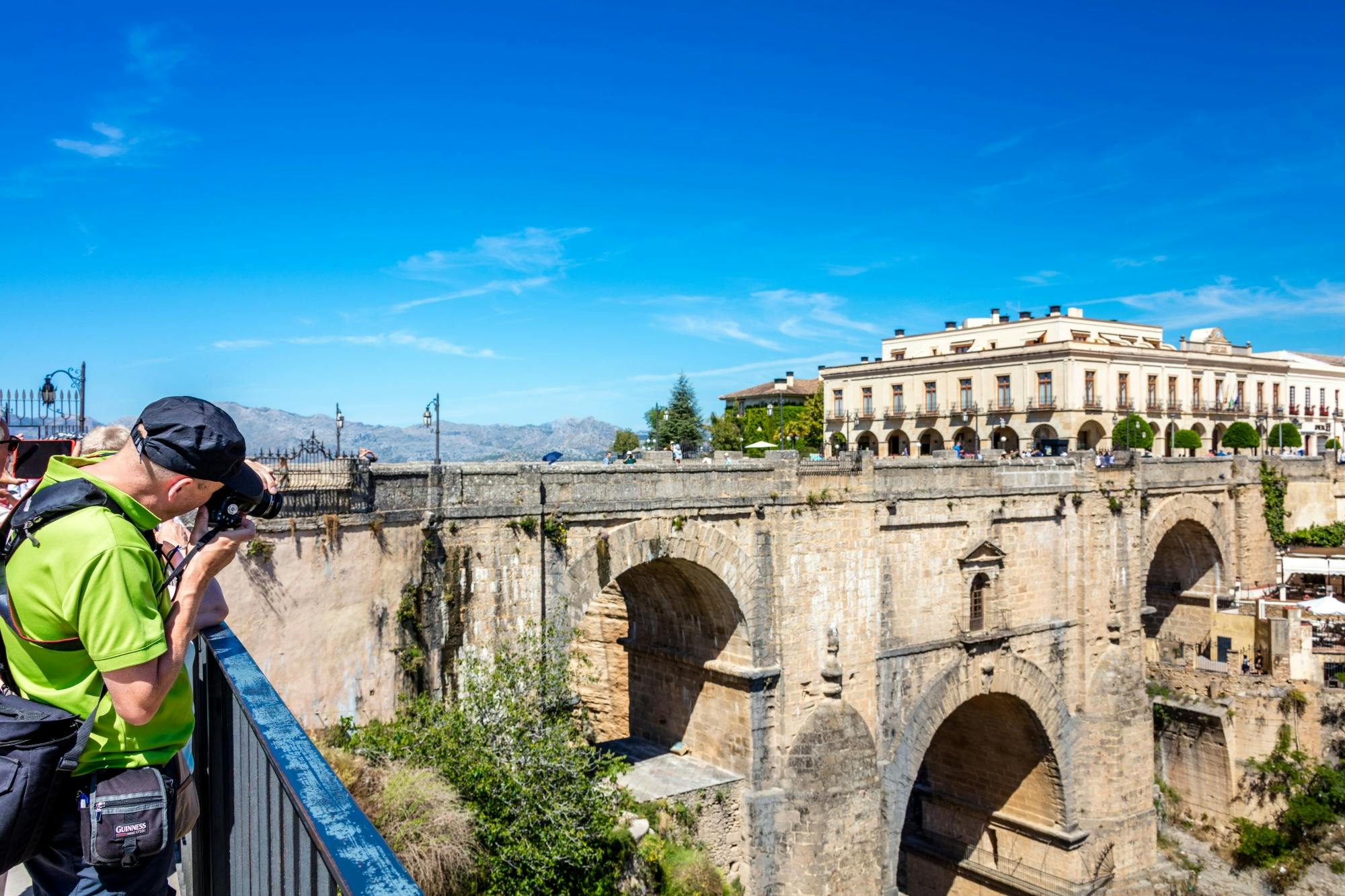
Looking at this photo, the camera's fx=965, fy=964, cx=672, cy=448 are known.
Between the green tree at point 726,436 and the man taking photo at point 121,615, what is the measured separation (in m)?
47.7

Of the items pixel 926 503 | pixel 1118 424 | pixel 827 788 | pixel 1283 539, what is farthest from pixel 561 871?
pixel 1118 424

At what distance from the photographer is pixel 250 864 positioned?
271cm

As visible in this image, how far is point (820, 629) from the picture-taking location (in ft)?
56.6

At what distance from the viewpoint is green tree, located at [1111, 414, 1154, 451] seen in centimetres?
3866

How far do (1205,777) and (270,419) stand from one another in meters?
65.6

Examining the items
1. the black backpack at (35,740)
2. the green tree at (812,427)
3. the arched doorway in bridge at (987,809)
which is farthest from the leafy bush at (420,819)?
the green tree at (812,427)

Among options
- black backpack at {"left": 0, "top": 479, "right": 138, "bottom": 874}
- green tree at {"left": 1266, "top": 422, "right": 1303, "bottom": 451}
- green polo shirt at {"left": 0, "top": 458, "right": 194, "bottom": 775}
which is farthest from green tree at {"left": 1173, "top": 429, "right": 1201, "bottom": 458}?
black backpack at {"left": 0, "top": 479, "right": 138, "bottom": 874}

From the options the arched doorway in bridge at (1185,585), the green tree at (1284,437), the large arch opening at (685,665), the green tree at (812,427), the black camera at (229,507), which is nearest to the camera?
the black camera at (229,507)

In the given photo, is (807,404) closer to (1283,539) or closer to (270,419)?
(1283,539)

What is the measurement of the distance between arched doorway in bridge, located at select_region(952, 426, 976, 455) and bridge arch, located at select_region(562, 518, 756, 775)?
28262 millimetres

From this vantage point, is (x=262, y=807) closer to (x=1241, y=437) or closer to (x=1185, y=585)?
(x=1185, y=585)

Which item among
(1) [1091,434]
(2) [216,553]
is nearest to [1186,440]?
(1) [1091,434]

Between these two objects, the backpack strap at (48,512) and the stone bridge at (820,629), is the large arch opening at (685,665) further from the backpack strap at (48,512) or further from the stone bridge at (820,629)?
the backpack strap at (48,512)

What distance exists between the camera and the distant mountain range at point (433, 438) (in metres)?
28.9
